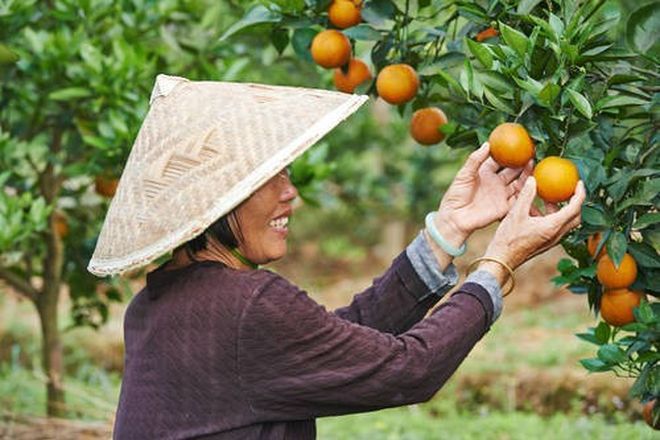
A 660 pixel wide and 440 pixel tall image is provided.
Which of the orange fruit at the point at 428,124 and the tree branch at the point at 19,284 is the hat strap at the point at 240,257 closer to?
the orange fruit at the point at 428,124

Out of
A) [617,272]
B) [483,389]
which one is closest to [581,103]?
[617,272]

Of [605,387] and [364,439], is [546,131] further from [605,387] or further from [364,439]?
[605,387]

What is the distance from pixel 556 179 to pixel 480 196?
23 centimetres

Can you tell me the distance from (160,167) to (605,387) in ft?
11.0

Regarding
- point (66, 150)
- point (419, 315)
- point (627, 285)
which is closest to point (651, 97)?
point (627, 285)

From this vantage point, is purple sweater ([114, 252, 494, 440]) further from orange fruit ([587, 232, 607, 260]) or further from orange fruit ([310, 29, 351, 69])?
orange fruit ([310, 29, 351, 69])

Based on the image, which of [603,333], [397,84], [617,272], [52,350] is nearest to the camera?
[617,272]

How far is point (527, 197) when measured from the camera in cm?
199

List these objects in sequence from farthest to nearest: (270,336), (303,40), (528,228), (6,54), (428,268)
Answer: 1. (6,54)
2. (303,40)
3. (428,268)
4. (528,228)
5. (270,336)

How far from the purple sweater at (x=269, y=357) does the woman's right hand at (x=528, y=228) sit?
0.09 meters

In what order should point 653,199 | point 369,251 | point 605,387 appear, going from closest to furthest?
point 653,199, point 605,387, point 369,251

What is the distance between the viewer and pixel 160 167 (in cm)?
197

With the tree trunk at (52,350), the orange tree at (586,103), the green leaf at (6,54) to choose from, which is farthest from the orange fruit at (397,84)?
the tree trunk at (52,350)

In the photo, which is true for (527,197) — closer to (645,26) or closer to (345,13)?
(645,26)
